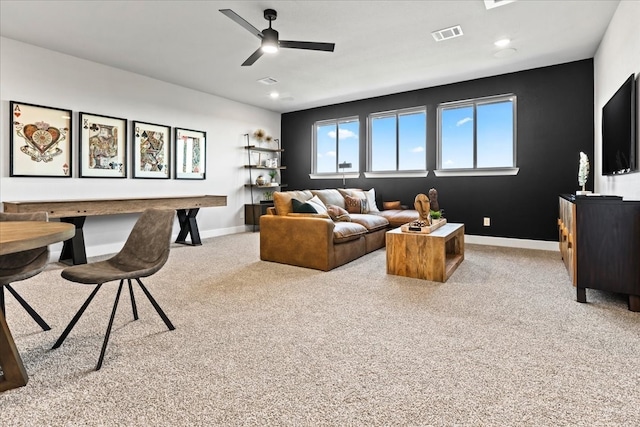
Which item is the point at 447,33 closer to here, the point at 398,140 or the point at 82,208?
the point at 398,140

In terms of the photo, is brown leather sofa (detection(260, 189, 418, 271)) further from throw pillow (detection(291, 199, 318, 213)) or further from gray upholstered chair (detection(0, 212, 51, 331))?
gray upholstered chair (detection(0, 212, 51, 331))

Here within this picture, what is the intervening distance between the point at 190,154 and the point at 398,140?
3.78m

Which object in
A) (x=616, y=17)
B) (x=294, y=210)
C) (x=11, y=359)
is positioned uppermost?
(x=616, y=17)

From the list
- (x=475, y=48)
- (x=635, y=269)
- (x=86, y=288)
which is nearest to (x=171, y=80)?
(x=86, y=288)

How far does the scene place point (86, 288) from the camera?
3094 millimetres

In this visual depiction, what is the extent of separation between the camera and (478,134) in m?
5.49

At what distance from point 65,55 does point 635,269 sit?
6.37 m

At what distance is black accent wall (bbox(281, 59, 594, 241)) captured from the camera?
472cm

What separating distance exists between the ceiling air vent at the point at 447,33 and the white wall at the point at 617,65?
55.0 inches

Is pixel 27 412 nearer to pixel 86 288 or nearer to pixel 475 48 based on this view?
pixel 86 288

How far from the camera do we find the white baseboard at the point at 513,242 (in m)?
4.93

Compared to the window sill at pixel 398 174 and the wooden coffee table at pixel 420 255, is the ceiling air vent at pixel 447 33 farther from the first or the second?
the window sill at pixel 398 174

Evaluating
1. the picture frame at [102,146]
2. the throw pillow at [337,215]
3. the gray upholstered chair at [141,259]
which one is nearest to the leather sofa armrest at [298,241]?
the throw pillow at [337,215]

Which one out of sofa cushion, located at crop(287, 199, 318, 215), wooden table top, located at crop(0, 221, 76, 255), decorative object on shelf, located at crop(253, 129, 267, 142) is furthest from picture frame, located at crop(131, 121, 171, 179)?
wooden table top, located at crop(0, 221, 76, 255)
